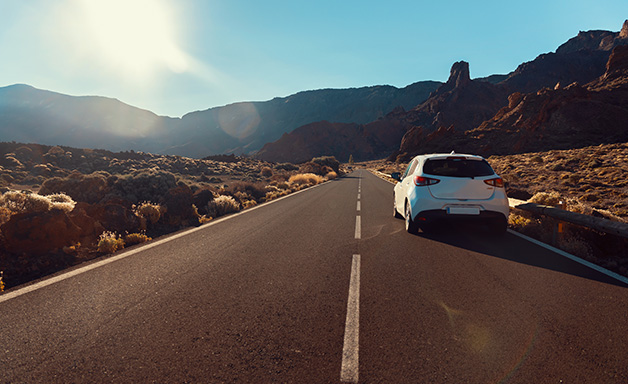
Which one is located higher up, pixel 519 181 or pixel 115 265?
pixel 115 265

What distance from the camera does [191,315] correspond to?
337 centimetres

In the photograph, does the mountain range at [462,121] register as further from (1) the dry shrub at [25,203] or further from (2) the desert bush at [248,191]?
(1) the dry shrub at [25,203]

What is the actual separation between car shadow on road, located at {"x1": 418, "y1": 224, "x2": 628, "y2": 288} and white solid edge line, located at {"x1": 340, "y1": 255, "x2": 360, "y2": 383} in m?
3.10

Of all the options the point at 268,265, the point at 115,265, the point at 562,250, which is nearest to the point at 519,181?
the point at 562,250

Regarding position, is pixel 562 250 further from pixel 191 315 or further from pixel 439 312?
pixel 191 315

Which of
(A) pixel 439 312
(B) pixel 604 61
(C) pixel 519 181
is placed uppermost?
(B) pixel 604 61

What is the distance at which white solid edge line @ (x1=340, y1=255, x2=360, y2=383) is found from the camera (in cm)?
235

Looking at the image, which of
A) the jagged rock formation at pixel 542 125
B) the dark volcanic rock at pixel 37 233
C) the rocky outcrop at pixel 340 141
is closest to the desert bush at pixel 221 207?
the dark volcanic rock at pixel 37 233

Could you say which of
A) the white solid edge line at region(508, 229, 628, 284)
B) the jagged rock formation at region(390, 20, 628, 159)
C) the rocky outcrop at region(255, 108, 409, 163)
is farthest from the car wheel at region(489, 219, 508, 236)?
the rocky outcrop at region(255, 108, 409, 163)

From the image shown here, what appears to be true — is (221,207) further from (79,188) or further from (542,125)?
(542,125)

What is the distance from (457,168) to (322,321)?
518cm

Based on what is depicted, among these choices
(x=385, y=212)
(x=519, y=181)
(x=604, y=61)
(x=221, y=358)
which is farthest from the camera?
(x=604, y=61)

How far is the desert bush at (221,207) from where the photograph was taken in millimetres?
11363

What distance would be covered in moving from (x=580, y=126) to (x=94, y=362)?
72.8 m
